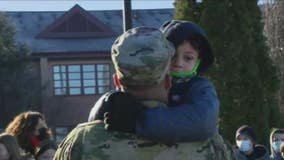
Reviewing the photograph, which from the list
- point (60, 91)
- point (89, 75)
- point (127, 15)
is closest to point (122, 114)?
point (127, 15)

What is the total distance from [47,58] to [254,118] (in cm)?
2575

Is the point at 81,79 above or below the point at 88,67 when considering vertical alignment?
below

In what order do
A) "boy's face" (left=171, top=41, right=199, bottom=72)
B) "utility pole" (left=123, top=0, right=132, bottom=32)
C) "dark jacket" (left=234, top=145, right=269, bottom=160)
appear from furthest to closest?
"utility pole" (left=123, top=0, right=132, bottom=32) → "dark jacket" (left=234, top=145, right=269, bottom=160) → "boy's face" (left=171, top=41, right=199, bottom=72)

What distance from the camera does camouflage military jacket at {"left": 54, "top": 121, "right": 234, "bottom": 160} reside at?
9.91 ft

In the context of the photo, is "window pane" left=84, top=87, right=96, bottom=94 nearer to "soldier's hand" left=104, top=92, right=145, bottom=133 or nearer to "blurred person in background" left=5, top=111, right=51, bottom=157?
"blurred person in background" left=5, top=111, right=51, bottom=157

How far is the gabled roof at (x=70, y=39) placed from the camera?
41.9 metres

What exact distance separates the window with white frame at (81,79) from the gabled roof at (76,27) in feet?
6.50

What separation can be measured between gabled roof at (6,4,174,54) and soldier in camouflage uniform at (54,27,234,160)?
37.4 m

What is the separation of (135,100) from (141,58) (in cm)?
15

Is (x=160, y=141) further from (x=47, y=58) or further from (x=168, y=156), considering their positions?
(x=47, y=58)

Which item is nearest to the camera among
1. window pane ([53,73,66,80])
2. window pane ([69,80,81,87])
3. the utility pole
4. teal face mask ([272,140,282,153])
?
teal face mask ([272,140,282,153])

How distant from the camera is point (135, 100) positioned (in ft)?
10.1

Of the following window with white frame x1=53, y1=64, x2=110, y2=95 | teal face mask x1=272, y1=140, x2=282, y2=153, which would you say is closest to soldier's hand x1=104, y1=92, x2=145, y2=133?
teal face mask x1=272, y1=140, x2=282, y2=153

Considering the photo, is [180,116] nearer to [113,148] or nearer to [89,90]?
[113,148]
